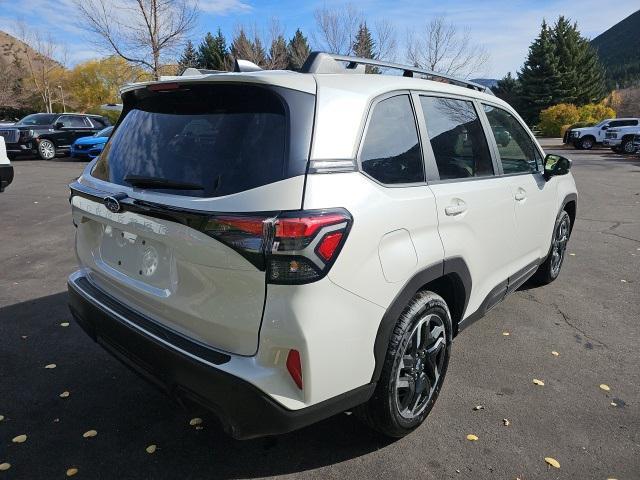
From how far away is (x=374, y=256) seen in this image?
2.09 metres

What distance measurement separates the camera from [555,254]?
4.93 metres

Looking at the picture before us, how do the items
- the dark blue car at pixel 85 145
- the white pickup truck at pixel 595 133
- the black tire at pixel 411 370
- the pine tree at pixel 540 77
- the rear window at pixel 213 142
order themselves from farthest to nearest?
the pine tree at pixel 540 77, the white pickup truck at pixel 595 133, the dark blue car at pixel 85 145, the black tire at pixel 411 370, the rear window at pixel 213 142

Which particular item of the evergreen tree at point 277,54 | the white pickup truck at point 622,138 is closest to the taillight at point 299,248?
the white pickup truck at point 622,138

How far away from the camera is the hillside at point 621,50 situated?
299 ft

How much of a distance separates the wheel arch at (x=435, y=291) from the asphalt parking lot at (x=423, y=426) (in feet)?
1.92

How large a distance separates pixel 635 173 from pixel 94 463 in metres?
17.8

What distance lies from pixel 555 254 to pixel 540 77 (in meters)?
49.1

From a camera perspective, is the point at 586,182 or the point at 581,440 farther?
the point at 586,182

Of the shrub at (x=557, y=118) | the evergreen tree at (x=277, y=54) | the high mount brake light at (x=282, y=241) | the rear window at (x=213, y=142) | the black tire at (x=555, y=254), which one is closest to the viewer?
the high mount brake light at (x=282, y=241)

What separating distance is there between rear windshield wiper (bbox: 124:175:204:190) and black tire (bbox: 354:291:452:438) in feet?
3.75

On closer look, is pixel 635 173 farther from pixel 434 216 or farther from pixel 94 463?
pixel 94 463

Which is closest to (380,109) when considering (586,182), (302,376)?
(302,376)

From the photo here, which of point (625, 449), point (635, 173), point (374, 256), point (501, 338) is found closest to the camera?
point (374, 256)

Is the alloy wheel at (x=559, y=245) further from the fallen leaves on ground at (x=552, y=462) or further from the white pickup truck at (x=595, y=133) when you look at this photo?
the white pickup truck at (x=595, y=133)
